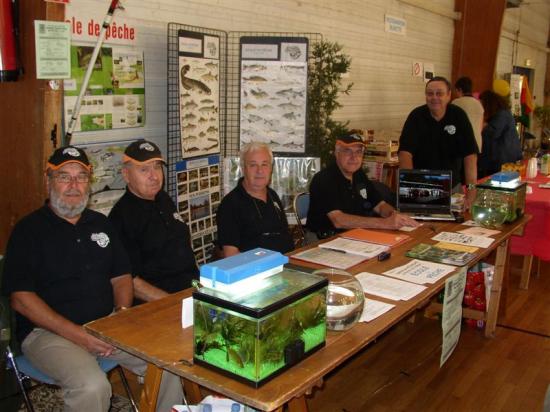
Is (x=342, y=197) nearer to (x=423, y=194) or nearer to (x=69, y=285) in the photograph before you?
(x=423, y=194)

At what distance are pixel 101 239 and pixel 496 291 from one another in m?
2.47

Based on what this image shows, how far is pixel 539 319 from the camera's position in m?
3.93

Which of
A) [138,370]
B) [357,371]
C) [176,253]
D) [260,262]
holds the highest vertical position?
[260,262]

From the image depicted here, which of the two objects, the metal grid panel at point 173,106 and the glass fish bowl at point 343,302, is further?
the metal grid panel at point 173,106

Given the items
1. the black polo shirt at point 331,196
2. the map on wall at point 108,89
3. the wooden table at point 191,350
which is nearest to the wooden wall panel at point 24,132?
the map on wall at point 108,89

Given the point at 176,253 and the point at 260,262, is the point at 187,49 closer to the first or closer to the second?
the point at 176,253

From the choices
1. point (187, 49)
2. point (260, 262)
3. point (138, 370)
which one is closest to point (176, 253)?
point (138, 370)

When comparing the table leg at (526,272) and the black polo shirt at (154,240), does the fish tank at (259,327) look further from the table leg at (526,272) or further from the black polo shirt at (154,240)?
the table leg at (526,272)

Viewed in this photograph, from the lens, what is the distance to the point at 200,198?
4312mm

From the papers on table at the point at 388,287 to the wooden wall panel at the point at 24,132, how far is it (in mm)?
1777

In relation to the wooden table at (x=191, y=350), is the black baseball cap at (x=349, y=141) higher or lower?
higher

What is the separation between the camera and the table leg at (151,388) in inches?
69.8

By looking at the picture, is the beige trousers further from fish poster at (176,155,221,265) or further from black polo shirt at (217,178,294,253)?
fish poster at (176,155,221,265)

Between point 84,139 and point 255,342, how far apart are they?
8.68 feet
